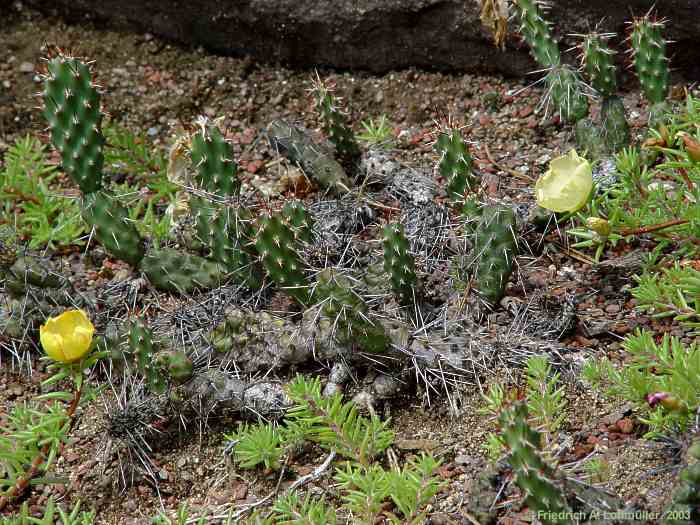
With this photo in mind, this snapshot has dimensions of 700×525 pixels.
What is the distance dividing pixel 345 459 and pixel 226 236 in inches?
36.1

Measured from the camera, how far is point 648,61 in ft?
10.7

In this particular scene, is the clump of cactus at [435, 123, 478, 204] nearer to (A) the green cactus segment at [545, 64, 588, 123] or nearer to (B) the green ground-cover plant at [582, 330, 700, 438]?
(A) the green cactus segment at [545, 64, 588, 123]

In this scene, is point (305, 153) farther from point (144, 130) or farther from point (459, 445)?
point (459, 445)

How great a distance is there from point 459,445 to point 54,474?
1377 mm

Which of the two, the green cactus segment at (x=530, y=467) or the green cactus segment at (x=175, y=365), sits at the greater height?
the green cactus segment at (x=530, y=467)

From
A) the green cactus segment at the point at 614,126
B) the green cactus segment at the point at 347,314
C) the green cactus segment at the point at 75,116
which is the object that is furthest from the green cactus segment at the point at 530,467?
the green cactus segment at the point at 75,116

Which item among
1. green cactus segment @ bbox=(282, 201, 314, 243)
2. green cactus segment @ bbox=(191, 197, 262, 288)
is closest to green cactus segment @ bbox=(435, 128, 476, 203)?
green cactus segment @ bbox=(282, 201, 314, 243)

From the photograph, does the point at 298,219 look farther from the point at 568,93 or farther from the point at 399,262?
the point at 568,93

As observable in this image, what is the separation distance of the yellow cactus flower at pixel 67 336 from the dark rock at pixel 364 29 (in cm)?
211

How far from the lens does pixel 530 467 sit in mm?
1945

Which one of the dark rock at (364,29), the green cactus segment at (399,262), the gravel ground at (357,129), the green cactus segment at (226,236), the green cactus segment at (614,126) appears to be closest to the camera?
the gravel ground at (357,129)

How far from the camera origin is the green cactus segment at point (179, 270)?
3273 millimetres

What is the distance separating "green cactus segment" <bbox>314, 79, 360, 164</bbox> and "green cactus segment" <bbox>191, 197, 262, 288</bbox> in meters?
0.71

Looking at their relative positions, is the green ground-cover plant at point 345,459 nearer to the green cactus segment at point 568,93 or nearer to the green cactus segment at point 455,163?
the green cactus segment at point 455,163
